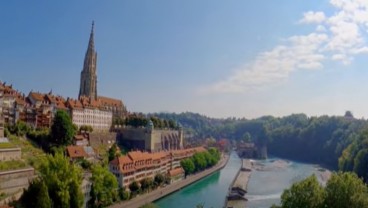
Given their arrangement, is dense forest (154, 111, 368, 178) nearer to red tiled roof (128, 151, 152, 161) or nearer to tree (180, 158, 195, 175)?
tree (180, 158, 195, 175)

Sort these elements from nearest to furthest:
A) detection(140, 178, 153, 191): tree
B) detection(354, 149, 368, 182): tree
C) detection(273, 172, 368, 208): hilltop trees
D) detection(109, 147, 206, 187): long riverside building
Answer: detection(273, 172, 368, 208): hilltop trees < detection(109, 147, 206, 187): long riverside building < detection(140, 178, 153, 191): tree < detection(354, 149, 368, 182): tree

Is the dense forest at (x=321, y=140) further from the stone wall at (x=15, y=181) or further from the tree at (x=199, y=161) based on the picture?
the stone wall at (x=15, y=181)

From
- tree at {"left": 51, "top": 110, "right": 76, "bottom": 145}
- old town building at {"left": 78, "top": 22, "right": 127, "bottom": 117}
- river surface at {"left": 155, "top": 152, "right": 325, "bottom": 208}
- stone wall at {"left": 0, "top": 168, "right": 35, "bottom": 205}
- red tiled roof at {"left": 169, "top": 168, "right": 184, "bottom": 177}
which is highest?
old town building at {"left": 78, "top": 22, "right": 127, "bottom": 117}

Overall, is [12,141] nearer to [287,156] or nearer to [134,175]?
[134,175]

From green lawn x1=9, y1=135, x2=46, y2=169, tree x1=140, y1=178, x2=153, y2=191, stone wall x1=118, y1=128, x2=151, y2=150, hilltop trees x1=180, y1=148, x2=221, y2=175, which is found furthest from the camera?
stone wall x1=118, y1=128, x2=151, y2=150

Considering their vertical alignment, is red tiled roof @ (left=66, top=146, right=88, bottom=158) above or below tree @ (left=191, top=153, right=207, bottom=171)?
above

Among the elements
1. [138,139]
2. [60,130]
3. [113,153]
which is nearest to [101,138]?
[113,153]

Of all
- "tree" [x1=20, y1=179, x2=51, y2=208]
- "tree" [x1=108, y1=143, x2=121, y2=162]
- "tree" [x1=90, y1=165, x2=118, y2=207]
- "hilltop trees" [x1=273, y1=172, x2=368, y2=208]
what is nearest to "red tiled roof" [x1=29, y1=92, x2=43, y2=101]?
"tree" [x1=108, y1=143, x2=121, y2=162]

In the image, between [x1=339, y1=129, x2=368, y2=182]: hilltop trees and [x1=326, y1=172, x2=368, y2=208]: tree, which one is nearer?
[x1=326, y1=172, x2=368, y2=208]: tree

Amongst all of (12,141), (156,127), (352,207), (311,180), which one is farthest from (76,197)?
(156,127)
